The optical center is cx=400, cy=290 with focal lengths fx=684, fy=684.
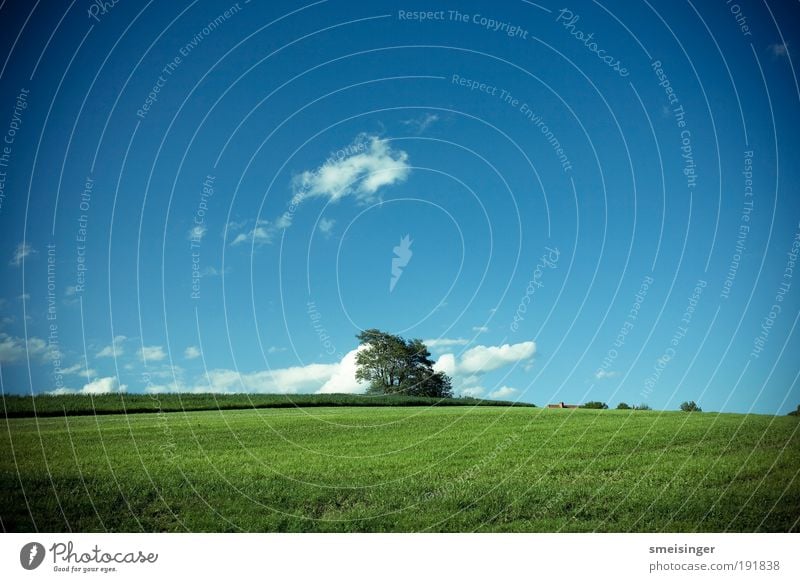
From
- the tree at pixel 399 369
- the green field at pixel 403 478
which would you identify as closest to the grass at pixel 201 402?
the tree at pixel 399 369

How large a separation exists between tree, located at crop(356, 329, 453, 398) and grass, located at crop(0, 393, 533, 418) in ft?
2.26

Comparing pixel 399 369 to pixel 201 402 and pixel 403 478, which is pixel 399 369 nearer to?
pixel 201 402

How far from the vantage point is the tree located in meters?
25.5

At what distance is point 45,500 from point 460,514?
7.74 meters

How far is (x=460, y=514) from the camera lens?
12.4 metres

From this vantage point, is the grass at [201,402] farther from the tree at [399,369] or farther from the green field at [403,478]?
the green field at [403,478]

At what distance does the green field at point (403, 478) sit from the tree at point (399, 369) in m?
4.50

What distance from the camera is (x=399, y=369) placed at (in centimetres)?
2853

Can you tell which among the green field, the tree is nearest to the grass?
the tree

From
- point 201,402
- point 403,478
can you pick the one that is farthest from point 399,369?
point 403,478

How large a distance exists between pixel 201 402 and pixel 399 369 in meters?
9.16

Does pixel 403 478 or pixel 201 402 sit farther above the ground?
pixel 201 402
